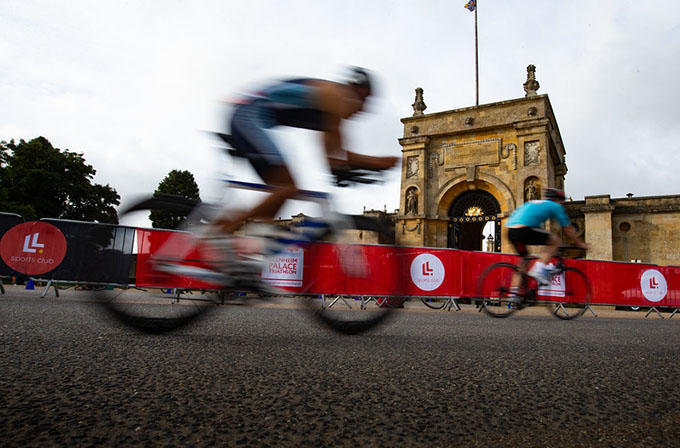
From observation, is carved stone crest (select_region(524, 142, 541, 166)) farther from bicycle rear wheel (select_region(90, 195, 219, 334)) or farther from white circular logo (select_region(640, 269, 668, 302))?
bicycle rear wheel (select_region(90, 195, 219, 334))

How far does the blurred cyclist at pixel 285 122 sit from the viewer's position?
2.85 meters

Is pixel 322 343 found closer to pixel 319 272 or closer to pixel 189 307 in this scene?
pixel 319 272

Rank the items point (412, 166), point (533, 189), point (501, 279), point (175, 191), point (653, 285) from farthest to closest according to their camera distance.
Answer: point (175, 191), point (412, 166), point (533, 189), point (653, 285), point (501, 279)

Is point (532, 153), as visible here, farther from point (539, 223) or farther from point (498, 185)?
point (539, 223)

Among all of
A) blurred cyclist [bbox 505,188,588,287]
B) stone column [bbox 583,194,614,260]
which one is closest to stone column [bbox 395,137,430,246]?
stone column [bbox 583,194,614,260]

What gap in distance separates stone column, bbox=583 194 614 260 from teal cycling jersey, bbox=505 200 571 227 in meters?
23.4

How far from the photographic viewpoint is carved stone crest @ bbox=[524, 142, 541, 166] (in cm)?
2300

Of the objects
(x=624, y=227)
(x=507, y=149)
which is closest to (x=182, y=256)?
(x=507, y=149)

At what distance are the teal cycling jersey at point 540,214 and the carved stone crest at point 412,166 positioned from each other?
70.2 feet

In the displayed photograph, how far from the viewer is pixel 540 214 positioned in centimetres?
486

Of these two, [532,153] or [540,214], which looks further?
[532,153]

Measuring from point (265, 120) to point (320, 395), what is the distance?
192cm

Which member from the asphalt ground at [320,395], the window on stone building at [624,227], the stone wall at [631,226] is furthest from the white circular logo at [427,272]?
the window on stone building at [624,227]

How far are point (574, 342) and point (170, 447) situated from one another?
4794 millimetres
